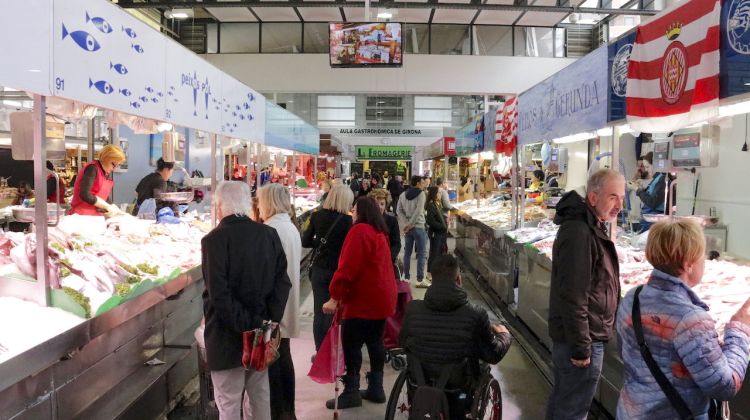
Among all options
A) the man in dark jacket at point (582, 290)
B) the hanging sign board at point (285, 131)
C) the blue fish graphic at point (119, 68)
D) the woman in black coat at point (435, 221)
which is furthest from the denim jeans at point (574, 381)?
the hanging sign board at point (285, 131)

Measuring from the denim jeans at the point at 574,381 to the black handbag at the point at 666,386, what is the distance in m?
0.84

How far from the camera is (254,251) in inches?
125

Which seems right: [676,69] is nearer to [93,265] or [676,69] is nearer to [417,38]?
[93,265]

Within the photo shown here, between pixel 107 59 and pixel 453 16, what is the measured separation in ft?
39.8

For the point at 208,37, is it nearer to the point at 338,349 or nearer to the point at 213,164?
the point at 213,164

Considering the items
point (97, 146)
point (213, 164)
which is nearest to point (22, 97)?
point (97, 146)

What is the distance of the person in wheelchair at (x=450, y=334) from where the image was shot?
3.04 metres

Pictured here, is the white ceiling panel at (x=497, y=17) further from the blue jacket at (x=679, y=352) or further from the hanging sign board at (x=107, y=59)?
the blue jacket at (x=679, y=352)

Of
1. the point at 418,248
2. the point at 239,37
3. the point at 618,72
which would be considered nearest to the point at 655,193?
the point at 618,72

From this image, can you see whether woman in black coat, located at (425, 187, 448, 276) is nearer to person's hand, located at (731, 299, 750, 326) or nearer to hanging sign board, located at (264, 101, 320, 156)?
hanging sign board, located at (264, 101, 320, 156)

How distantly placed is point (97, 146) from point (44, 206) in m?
8.17

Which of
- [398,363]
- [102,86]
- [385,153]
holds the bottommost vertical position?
[398,363]

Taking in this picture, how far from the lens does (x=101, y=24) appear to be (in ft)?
11.0

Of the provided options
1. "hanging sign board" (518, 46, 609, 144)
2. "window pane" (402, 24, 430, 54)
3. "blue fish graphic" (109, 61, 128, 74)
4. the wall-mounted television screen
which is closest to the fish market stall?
"blue fish graphic" (109, 61, 128, 74)
